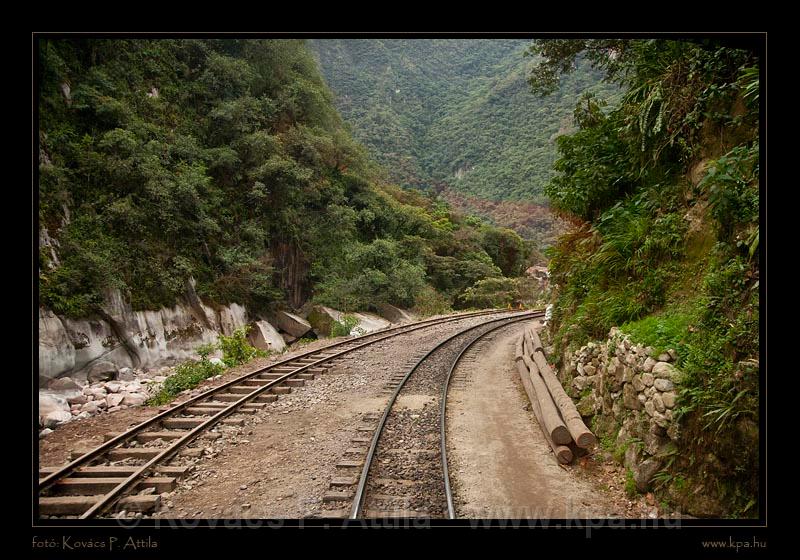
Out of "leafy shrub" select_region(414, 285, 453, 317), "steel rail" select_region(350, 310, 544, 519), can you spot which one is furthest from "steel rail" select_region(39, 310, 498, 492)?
"leafy shrub" select_region(414, 285, 453, 317)

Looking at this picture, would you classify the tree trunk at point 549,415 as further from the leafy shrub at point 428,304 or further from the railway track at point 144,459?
the leafy shrub at point 428,304

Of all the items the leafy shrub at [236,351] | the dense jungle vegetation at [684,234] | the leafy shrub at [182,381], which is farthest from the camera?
the leafy shrub at [236,351]

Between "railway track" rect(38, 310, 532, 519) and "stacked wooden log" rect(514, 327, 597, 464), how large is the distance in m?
4.75

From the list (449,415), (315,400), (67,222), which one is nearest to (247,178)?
(67,222)

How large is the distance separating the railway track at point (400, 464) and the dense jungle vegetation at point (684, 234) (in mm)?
2349

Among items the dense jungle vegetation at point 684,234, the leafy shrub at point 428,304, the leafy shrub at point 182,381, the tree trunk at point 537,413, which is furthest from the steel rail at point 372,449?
the leafy shrub at point 428,304

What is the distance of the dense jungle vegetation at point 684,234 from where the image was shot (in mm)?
3342

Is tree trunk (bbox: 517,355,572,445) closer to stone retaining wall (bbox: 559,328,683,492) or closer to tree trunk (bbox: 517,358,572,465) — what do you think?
tree trunk (bbox: 517,358,572,465)

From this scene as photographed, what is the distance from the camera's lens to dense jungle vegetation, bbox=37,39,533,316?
1279cm

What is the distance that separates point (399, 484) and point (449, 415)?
8.05 ft

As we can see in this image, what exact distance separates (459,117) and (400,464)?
84.7 metres

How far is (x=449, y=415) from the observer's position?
6520 mm

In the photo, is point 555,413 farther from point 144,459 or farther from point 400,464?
point 144,459
